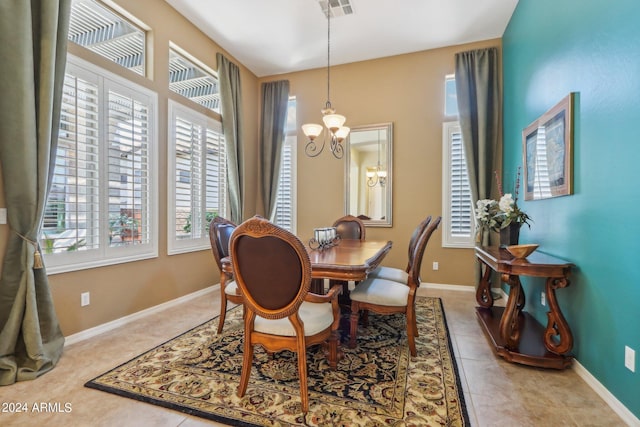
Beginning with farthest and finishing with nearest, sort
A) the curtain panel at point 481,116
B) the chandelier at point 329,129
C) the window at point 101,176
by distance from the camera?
the curtain panel at point 481,116, the chandelier at point 329,129, the window at point 101,176

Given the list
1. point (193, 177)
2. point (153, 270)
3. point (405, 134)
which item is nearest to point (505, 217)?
point (405, 134)

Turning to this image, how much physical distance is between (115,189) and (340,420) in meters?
2.79

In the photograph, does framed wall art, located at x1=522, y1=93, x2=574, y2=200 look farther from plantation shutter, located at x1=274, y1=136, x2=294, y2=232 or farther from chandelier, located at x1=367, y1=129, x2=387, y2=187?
plantation shutter, located at x1=274, y1=136, x2=294, y2=232

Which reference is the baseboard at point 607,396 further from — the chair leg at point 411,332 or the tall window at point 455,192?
the tall window at point 455,192

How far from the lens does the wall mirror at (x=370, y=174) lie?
14.8ft

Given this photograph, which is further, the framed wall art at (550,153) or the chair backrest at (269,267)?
the framed wall art at (550,153)

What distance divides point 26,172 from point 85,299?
1.18 meters

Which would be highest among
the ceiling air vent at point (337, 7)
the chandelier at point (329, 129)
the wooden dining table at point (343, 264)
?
the ceiling air vent at point (337, 7)

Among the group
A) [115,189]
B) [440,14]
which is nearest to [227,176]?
[115,189]

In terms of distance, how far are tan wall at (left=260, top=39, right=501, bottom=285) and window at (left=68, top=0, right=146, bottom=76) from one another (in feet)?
8.44

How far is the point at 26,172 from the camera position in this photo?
2100 millimetres

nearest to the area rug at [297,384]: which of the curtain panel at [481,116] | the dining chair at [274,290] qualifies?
the dining chair at [274,290]

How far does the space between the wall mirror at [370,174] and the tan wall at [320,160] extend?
12cm

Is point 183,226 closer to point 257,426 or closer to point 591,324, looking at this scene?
point 257,426
